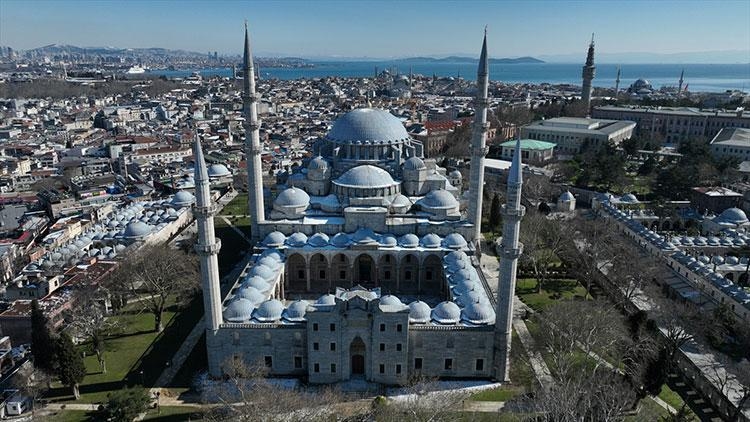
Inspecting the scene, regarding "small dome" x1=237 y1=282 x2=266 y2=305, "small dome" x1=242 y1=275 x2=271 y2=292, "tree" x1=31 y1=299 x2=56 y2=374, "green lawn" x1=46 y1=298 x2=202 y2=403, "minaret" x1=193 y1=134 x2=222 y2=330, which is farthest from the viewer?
"small dome" x1=242 y1=275 x2=271 y2=292

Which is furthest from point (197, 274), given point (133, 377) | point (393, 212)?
point (393, 212)

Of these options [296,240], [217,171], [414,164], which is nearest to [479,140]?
[414,164]

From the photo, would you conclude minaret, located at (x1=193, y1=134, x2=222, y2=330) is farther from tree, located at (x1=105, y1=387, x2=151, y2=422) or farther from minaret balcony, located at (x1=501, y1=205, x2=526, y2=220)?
minaret balcony, located at (x1=501, y1=205, x2=526, y2=220)

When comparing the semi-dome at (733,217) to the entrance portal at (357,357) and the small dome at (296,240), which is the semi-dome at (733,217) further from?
the entrance portal at (357,357)

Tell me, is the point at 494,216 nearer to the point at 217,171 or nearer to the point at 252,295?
the point at 252,295

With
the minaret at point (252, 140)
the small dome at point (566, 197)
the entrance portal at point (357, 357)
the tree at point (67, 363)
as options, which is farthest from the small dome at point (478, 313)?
the small dome at point (566, 197)

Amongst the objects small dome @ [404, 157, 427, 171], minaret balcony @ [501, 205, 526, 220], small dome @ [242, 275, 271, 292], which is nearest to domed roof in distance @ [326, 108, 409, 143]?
small dome @ [404, 157, 427, 171]
